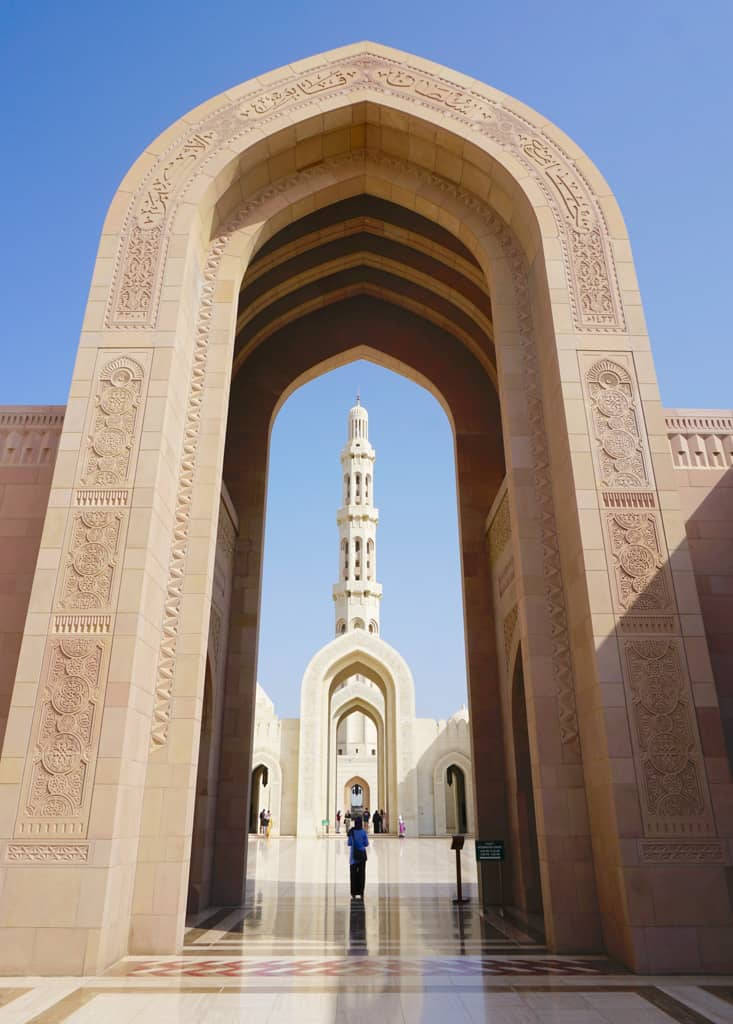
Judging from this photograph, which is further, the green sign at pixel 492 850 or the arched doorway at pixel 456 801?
the arched doorway at pixel 456 801

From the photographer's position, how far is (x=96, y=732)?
5.30 meters

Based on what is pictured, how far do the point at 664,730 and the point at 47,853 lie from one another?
4448 mm

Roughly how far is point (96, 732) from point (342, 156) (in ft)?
22.4

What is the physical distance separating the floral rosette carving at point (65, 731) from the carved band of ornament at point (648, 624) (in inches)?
160

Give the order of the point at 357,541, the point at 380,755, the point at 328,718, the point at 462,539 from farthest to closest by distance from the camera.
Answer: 1. the point at 357,541
2. the point at 380,755
3. the point at 328,718
4. the point at 462,539

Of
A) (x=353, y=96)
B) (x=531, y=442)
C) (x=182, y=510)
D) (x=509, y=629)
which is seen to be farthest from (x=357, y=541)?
(x=182, y=510)

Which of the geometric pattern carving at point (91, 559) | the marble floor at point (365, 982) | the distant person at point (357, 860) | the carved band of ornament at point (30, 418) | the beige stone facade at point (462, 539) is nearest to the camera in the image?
the marble floor at point (365, 982)

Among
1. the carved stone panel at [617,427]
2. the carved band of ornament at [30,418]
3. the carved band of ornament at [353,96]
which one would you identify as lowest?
the carved stone panel at [617,427]

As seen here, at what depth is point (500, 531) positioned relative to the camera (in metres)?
8.85

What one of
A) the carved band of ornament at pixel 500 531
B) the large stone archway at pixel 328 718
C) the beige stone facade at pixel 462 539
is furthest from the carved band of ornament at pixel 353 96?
the large stone archway at pixel 328 718

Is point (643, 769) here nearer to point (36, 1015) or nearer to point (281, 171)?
point (36, 1015)

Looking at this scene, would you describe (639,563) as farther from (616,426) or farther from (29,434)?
(29,434)

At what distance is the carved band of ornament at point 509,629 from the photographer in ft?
26.9

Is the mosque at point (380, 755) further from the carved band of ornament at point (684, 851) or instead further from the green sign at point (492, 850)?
the carved band of ornament at point (684, 851)
